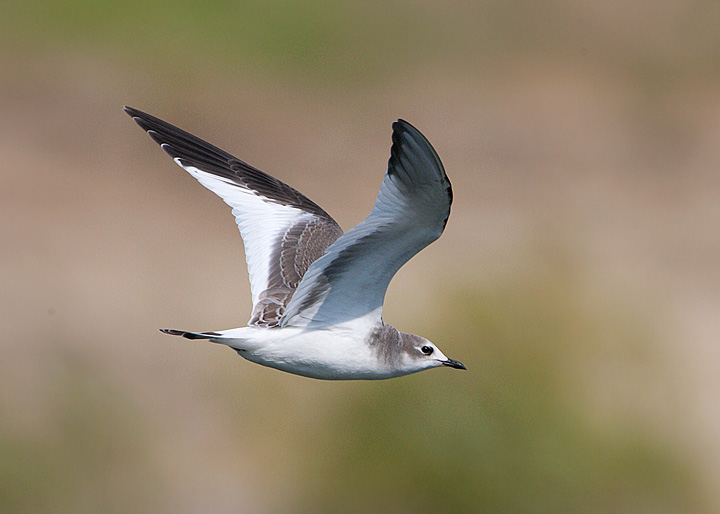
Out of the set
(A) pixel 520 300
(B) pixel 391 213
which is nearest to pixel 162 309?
(A) pixel 520 300

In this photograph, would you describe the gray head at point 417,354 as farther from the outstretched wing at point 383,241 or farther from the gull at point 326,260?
the outstretched wing at point 383,241

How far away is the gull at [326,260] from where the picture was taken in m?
2.44

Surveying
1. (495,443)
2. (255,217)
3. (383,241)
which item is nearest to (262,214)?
(255,217)

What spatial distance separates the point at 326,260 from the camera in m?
2.67

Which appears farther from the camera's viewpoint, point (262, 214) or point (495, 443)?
point (495, 443)

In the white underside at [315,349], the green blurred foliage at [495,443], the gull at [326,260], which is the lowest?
the green blurred foliage at [495,443]

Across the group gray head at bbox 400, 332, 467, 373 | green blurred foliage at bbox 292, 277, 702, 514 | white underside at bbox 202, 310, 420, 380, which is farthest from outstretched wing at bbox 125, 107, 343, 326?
green blurred foliage at bbox 292, 277, 702, 514

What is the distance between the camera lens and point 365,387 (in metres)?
6.76

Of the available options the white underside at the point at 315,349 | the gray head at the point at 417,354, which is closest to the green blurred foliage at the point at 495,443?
the gray head at the point at 417,354

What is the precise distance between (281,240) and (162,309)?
442 cm

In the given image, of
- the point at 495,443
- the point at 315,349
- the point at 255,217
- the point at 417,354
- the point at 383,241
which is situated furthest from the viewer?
the point at 495,443

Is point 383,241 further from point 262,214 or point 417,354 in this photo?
point 262,214

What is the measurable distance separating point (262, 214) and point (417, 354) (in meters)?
0.95

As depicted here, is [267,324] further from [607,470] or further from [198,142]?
[607,470]
